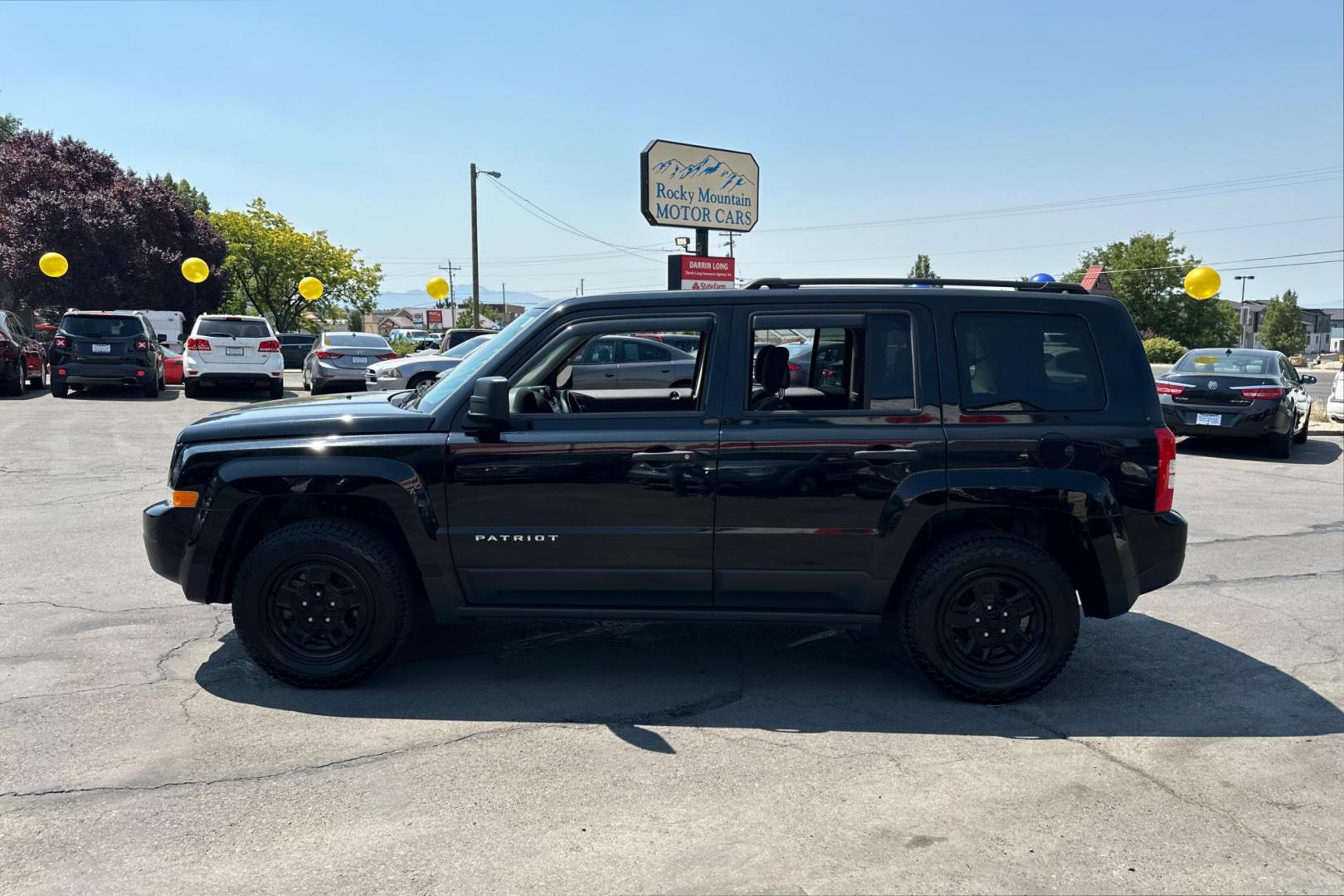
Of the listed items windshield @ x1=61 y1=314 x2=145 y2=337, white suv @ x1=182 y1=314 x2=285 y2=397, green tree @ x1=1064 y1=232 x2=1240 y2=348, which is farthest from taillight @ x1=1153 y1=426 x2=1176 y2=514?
green tree @ x1=1064 y1=232 x2=1240 y2=348

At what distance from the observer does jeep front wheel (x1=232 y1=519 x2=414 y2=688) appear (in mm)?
4297

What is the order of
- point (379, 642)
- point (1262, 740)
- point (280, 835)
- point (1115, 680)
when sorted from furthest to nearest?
point (1115, 680) < point (379, 642) < point (1262, 740) < point (280, 835)

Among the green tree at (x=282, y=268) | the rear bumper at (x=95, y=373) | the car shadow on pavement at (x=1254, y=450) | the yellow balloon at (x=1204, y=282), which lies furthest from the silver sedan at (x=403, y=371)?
the green tree at (x=282, y=268)

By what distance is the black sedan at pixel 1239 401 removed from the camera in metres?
13.4

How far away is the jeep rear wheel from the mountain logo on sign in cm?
2023

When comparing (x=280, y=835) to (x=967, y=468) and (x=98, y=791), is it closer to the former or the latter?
(x=98, y=791)

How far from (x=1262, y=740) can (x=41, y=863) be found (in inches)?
178

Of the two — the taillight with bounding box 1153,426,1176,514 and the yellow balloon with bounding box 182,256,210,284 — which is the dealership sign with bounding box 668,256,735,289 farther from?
the yellow balloon with bounding box 182,256,210,284

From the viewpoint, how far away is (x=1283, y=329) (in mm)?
113688

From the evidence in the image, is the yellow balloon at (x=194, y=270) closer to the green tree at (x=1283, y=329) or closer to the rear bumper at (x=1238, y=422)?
the rear bumper at (x=1238, y=422)

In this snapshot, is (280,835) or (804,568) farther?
(804,568)

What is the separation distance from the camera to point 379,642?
4363mm

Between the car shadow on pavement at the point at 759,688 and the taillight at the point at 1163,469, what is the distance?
3.03 ft

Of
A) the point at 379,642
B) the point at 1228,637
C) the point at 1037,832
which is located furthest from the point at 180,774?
the point at 1228,637
